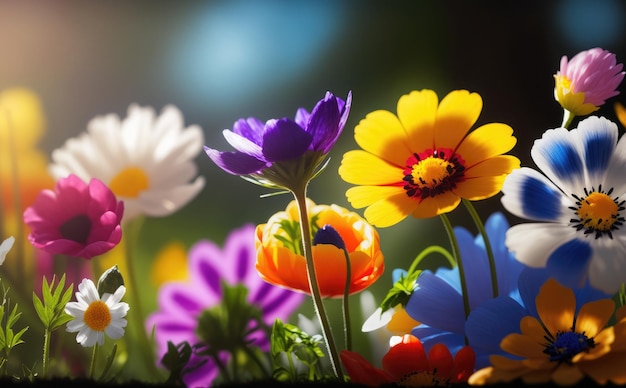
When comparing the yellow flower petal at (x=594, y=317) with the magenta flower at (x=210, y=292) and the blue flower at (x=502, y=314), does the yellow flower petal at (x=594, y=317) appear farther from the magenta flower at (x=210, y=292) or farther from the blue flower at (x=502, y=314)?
the magenta flower at (x=210, y=292)

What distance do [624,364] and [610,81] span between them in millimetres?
139

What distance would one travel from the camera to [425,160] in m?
0.35

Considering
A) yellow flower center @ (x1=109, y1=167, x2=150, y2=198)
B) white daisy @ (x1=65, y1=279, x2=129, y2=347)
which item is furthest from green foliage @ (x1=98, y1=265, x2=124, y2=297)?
yellow flower center @ (x1=109, y1=167, x2=150, y2=198)

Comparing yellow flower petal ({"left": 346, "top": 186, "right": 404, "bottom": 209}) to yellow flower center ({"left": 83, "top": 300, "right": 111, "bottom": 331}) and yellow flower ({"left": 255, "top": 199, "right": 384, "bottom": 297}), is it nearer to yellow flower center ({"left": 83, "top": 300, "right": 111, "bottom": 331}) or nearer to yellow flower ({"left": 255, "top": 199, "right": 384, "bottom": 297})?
yellow flower ({"left": 255, "top": 199, "right": 384, "bottom": 297})

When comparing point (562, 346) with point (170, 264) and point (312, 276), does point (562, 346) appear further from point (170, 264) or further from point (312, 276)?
point (170, 264)

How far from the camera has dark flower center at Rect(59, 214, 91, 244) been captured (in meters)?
0.36

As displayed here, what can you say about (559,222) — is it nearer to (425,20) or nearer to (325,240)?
(325,240)

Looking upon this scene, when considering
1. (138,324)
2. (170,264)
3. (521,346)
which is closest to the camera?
(521,346)

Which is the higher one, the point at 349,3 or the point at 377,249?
the point at 349,3

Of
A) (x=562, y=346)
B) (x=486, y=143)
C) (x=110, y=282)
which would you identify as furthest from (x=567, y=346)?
(x=110, y=282)

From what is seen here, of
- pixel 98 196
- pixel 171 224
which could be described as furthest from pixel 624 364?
pixel 171 224

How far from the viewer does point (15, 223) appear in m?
0.54

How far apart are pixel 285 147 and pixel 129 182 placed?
18cm

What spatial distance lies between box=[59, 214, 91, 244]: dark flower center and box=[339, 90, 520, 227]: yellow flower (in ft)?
0.44
